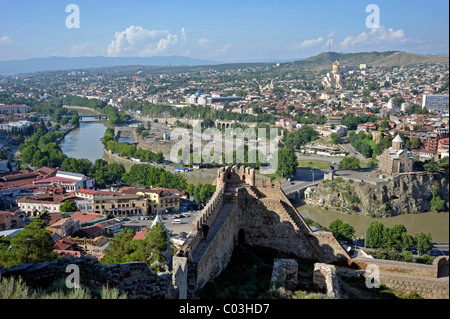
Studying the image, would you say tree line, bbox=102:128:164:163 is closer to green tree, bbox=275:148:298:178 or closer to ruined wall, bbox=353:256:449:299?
green tree, bbox=275:148:298:178

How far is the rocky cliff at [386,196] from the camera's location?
1438 cm

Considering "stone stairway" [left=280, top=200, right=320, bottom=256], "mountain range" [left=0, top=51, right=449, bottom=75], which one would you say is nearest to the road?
"stone stairway" [left=280, top=200, right=320, bottom=256]

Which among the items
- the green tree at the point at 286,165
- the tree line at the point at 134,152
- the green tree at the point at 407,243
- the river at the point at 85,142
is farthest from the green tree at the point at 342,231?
the river at the point at 85,142

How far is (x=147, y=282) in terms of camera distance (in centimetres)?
335

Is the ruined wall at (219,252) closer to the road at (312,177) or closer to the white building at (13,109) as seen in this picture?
the road at (312,177)

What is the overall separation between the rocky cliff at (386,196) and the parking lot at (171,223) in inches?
207

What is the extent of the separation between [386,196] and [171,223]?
7.77 metres

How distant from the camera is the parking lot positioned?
439 inches

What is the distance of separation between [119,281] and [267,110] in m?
34.0

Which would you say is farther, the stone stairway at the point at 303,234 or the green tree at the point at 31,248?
the stone stairway at the point at 303,234

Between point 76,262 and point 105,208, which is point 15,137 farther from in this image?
point 76,262

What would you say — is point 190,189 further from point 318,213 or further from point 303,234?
point 303,234

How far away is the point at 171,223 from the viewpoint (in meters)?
12.0

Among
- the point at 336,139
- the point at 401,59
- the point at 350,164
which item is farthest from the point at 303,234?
the point at 401,59
